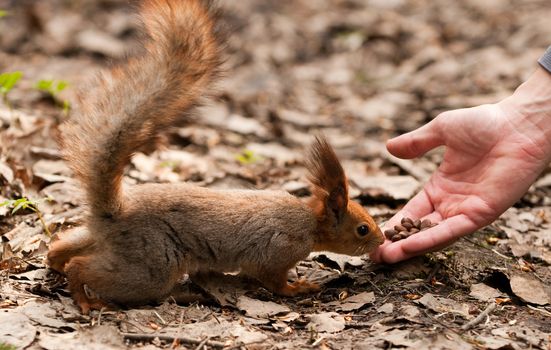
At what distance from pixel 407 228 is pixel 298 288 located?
82cm

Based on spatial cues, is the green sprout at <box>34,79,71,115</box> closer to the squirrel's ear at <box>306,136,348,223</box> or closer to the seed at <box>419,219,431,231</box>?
the squirrel's ear at <box>306,136,348,223</box>

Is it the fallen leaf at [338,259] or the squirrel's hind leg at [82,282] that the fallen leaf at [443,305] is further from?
the squirrel's hind leg at [82,282]

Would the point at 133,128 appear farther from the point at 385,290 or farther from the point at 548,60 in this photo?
the point at 548,60

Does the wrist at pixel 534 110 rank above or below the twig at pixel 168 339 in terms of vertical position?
above

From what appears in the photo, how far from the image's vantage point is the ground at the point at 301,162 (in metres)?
3.58

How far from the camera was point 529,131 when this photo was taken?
4406 mm

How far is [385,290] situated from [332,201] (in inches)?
25.4

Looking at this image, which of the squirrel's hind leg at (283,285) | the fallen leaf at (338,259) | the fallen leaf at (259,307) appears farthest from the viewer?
the fallen leaf at (338,259)

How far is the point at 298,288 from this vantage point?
13.9 ft

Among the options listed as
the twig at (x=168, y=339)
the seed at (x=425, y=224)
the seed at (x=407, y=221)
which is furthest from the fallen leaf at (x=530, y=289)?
the twig at (x=168, y=339)

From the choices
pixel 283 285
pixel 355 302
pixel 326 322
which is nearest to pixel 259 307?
pixel 283 285

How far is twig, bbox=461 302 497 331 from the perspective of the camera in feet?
11.7

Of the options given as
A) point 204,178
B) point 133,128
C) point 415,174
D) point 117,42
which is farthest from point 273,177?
point 117,42

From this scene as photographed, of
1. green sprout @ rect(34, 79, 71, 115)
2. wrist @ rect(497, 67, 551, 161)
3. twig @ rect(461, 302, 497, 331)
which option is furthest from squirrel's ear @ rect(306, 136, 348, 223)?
green sprout @ rect(34, 79, 71, 115)
